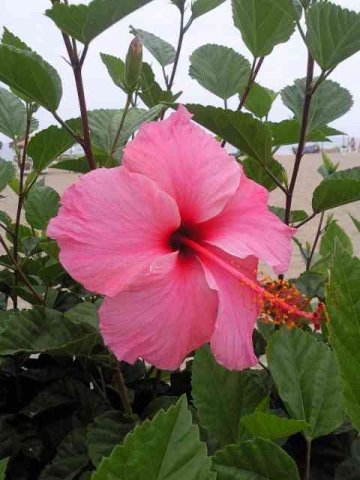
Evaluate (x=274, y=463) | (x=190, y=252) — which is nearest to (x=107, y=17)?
(x=190, y=252)

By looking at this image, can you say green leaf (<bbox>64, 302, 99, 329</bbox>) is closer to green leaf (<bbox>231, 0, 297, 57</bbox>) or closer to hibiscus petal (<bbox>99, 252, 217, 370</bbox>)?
hibiscus petal (<bbox>99, 252, 217, 370</bbox>)

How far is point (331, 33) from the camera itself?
29.0 inches

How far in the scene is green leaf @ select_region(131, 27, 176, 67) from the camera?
3.59 ft

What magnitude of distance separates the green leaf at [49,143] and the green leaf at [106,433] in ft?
1.42

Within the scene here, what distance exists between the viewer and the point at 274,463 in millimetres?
471

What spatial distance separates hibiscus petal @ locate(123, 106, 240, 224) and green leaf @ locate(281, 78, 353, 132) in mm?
464

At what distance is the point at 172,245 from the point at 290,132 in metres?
0.48

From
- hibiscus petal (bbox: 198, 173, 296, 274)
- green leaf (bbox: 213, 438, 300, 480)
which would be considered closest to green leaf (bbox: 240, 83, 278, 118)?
hibiscus petal (bbox: 198, 173, 296, 274)

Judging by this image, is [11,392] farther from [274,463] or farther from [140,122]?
[274,463]

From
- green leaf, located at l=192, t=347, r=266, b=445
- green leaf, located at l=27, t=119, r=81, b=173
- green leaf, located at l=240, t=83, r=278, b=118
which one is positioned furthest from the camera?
green leaf, located at l=240, t=83, r=278, b=118

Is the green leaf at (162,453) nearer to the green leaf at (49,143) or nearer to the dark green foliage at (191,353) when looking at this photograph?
the dark green foliage at (191,353)

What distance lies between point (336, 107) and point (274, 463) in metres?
0.72

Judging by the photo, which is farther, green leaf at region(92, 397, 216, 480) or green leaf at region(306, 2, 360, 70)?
green leaf at region(306, 2, 360, 70)

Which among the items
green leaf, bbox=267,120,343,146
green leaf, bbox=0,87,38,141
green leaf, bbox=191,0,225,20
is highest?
green leaf, bbox=191,0,225,20
